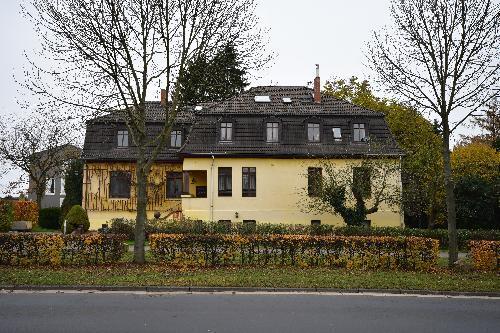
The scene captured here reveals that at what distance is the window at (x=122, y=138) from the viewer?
3409 centimetres

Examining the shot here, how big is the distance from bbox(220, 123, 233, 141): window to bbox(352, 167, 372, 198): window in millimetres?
8208

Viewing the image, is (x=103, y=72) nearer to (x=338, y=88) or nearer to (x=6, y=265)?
(x=6, y=265)

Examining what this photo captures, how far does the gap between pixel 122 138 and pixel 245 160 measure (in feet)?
30.6

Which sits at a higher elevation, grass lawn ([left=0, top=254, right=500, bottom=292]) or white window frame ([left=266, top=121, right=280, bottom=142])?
white window frame ([left=266, top=121, right=280, bottom=142])

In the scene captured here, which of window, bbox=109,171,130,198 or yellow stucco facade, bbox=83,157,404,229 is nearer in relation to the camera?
yellow stucco facade, bbox=83,157,404,229

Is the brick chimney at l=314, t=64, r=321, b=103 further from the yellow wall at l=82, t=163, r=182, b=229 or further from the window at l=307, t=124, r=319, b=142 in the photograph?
the yellow wall at l=82, t=163, r=182, b=229

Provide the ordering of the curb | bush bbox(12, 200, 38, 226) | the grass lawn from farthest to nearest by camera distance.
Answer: bush bbox(12, 200, 38, 226)
the grass lawn
the curb

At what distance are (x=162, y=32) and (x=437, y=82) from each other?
31.0 feet

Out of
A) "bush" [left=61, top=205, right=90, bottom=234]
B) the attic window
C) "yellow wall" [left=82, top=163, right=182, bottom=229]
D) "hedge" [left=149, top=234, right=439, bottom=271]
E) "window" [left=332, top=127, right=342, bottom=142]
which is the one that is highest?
the attic window

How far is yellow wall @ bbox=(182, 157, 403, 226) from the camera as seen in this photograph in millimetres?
30406

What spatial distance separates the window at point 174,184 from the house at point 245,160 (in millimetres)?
69

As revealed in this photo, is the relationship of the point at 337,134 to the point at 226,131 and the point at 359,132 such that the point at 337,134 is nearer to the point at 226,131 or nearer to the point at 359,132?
the point at 359,132

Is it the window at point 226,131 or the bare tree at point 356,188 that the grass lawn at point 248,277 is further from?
the window at point 226,131

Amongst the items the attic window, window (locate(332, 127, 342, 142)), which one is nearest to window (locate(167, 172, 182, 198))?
the attic window
